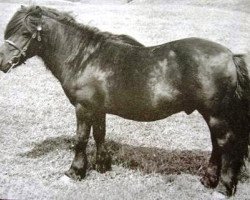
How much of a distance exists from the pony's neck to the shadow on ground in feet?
2.92

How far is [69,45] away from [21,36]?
18.5 inches

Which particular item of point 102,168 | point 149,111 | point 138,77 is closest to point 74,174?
point 102,168

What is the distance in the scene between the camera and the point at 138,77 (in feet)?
11.1

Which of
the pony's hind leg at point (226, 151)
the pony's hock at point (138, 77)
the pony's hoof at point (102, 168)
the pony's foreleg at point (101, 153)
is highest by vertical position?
the pony's hock at point (138, 77)

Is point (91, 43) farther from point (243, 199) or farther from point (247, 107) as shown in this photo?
point (243, 199)

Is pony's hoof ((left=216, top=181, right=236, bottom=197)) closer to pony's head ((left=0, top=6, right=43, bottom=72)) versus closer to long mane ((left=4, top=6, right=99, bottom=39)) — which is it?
long mane ((left=4, top=6, right=99, bottom=39))

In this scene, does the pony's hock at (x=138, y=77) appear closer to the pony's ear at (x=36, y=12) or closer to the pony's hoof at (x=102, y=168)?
the pony's ear at (x=36, y=12)

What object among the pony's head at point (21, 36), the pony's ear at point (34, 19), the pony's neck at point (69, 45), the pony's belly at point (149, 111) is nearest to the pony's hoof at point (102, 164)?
the pony's belly at point (149, 111)

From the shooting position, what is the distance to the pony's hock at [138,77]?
322 centimetres

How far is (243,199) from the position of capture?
3424 millimetres

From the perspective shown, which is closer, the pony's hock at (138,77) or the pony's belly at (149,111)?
the pony's hock at (138,77)

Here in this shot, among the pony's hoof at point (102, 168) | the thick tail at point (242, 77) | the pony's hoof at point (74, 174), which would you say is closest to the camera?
the thick tail at point (242, 77)

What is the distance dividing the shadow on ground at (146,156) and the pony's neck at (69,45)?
0.89 metres

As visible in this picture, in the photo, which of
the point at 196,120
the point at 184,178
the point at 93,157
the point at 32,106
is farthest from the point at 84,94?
the point at 196,120
